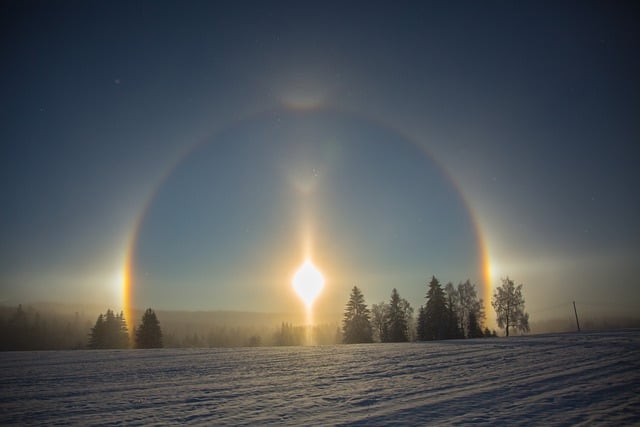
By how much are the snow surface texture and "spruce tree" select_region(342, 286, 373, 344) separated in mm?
37484

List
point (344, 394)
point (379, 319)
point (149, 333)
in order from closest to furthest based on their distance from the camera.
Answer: point (344, 394)
point (149, 333)
point (379, 319)

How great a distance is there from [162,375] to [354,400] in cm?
1077

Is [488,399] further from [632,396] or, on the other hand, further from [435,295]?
[435,295]

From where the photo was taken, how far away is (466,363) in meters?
16.9

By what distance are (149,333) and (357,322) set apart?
33751 millimetres

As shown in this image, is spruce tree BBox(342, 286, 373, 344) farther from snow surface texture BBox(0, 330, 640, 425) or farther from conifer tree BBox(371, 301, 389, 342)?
snow surface texture BBox(0, 330, 640, 425)

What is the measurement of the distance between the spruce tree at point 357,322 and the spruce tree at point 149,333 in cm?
3051

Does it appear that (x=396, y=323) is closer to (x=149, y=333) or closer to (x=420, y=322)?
(x=420, y=322)

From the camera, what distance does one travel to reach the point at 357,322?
175 ft

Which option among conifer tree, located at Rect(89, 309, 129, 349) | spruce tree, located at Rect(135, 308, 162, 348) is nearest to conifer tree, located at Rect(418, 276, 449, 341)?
spruce tree, located at Rect(135, 308, 162, 348)

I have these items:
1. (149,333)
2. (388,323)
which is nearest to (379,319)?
(388,323)

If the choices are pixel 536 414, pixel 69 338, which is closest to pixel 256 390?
pixel 536 414

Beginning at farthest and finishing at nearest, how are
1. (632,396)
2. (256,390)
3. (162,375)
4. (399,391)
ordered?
(162,375)
(256,390)
(399,391)
(632,396)

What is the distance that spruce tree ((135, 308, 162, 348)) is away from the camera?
49594 mm
